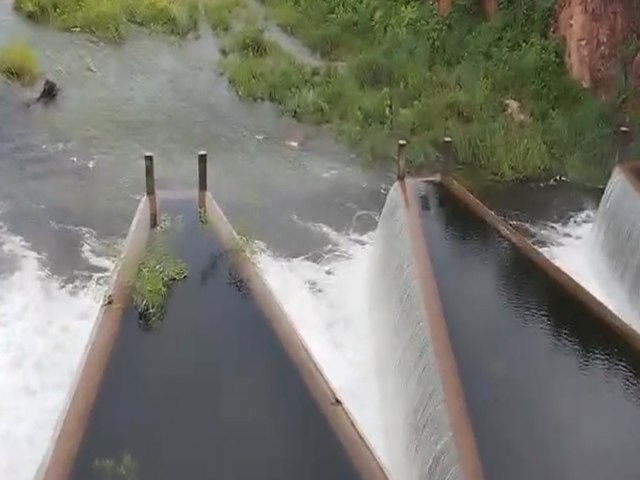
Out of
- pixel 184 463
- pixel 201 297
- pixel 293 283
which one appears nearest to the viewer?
pixel 184 463

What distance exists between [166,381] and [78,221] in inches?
176

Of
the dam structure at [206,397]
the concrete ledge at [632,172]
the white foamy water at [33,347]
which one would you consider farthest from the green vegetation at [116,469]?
the concrete ledge at [632,172]

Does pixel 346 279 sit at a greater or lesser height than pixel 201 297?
lesser

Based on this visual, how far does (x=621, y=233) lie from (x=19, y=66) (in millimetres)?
8224

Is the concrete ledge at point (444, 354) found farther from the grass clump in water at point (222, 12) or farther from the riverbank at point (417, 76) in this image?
the grass clump in water at point (222, 12)

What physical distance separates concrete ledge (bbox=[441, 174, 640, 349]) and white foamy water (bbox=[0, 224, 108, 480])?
3.57 metres

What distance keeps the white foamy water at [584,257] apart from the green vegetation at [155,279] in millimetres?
4015

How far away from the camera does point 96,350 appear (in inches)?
299

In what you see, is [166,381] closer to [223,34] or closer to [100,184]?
[100,184]

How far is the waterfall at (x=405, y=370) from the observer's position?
7.24m

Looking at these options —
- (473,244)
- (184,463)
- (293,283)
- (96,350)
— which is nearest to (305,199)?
(293,283)

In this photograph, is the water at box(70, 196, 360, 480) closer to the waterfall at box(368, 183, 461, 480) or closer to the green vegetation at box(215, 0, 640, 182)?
the waterfall at box(368, 183, 461, 480)

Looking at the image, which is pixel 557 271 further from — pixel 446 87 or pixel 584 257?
pixel 446 87

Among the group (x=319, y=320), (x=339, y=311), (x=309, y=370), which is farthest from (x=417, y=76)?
(x=309, y=370)
